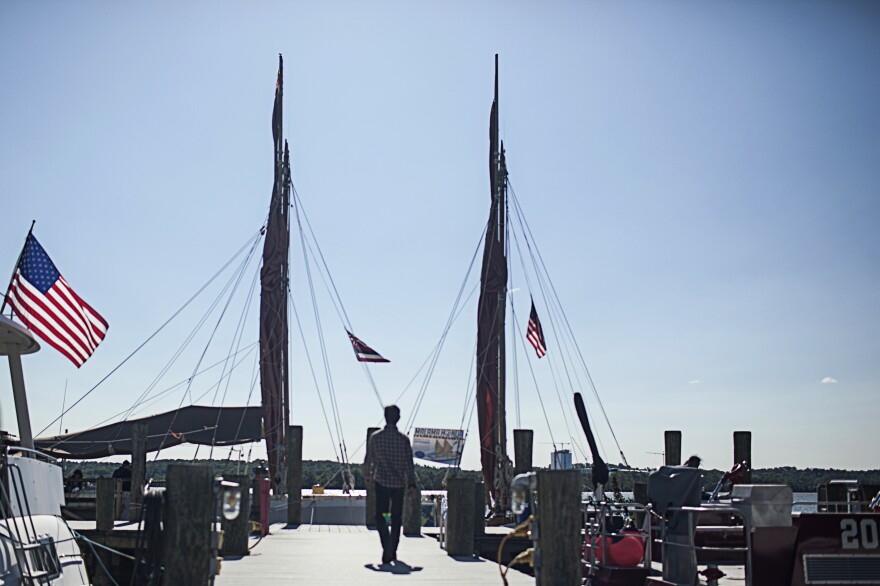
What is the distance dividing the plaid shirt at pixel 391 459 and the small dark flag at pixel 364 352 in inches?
496

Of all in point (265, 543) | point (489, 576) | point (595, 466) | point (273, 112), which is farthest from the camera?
point (273, 112)

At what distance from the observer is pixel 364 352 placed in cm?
2394

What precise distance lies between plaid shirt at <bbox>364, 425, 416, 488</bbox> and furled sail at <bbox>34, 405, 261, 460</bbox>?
597 inches

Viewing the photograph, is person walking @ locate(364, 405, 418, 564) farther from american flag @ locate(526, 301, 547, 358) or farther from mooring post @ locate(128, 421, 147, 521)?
american flag @ locate(526, 301, 547, 358)

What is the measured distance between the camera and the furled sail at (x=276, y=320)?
24.0m

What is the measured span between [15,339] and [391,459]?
4.36 meters

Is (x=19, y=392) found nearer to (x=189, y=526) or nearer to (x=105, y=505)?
(x=189, y=526)

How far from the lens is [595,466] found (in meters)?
13.1

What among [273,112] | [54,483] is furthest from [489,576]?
[273,112]

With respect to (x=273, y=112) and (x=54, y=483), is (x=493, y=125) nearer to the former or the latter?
(x=273, y=112)

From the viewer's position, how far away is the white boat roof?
9.24 m

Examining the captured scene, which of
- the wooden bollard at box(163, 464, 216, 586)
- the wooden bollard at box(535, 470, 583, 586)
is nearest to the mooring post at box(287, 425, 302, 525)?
the wooden bollard at box(163, 464, 216, 586)

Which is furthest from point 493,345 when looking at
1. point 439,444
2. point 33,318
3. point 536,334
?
point 33,318

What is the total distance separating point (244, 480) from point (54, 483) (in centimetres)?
295
